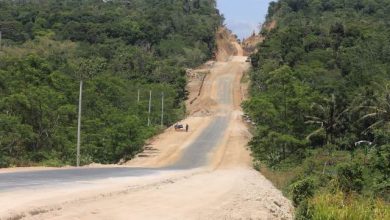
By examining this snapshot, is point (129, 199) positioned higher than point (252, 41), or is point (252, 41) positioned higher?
point (252, 41)

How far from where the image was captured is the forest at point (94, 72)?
52.6 meters

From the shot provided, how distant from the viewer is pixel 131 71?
344 feet

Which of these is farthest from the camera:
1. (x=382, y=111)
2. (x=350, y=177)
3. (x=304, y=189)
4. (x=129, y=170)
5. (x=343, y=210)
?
(x=382, y=111)

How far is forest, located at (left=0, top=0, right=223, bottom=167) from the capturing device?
52.6 metres

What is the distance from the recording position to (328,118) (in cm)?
5791

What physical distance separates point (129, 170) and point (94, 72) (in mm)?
47633

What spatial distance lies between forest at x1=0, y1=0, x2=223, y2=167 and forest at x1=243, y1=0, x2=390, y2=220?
48.8 ft

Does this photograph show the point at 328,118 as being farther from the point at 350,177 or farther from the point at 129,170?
the point at 350,177

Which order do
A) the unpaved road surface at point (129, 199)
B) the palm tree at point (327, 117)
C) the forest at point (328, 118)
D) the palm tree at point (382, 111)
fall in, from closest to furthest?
the unpaved road surface at point (129, 199)
the forest at point (328, 118)
the palm tree at point (382, 111)
the palm tree at point (327, 117)

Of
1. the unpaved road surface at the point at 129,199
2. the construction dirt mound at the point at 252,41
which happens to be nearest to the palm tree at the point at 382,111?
the unpaved road surface at the point at 129,199

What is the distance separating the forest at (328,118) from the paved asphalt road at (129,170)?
657 centimetres

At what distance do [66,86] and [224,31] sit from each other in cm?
12405

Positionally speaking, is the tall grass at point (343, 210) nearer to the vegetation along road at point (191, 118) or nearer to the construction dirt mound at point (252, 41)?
the vegetation along road at point (191, 118)

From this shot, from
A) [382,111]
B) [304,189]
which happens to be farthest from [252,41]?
[304,189]
